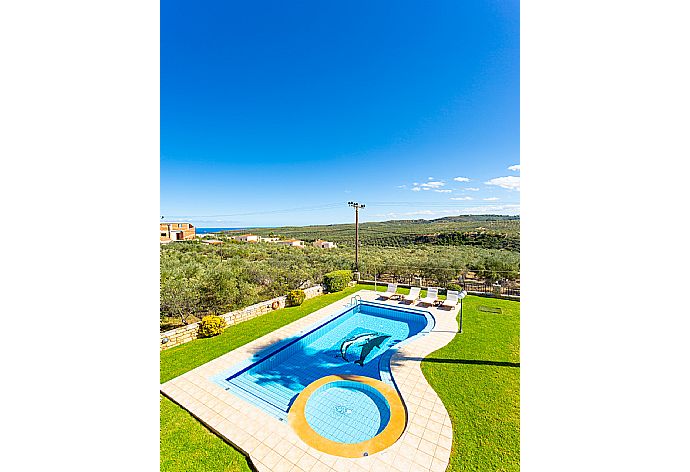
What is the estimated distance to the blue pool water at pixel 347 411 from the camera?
3168 mm

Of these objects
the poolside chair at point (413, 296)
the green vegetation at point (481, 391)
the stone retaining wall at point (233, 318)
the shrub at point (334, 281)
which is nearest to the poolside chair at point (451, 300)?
the poolside chair at point (413, 296)

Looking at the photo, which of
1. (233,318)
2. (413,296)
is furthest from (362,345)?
(233,318)

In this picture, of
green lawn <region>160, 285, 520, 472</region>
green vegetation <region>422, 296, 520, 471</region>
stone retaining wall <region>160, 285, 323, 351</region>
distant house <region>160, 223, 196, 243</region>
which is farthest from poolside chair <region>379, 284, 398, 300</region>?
distant house <region>160, 223, 196, 243</region>

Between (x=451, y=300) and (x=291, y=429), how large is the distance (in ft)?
18.1

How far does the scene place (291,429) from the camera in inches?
120

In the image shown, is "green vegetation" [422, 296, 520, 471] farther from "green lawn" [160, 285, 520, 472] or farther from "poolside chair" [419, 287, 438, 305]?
"poolside chair" [419, 287, 438, 305]

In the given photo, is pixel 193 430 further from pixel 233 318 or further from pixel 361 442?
pixel 233 318

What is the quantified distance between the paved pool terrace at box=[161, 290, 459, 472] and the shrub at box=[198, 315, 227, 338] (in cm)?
103

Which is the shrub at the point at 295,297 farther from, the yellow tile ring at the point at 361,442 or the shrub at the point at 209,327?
the yellow tile ring at the point at 361,442

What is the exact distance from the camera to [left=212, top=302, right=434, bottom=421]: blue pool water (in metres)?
3.96

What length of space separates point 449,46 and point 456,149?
3.95 m

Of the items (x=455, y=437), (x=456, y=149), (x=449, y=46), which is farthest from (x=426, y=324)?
(x=449, y=46)
